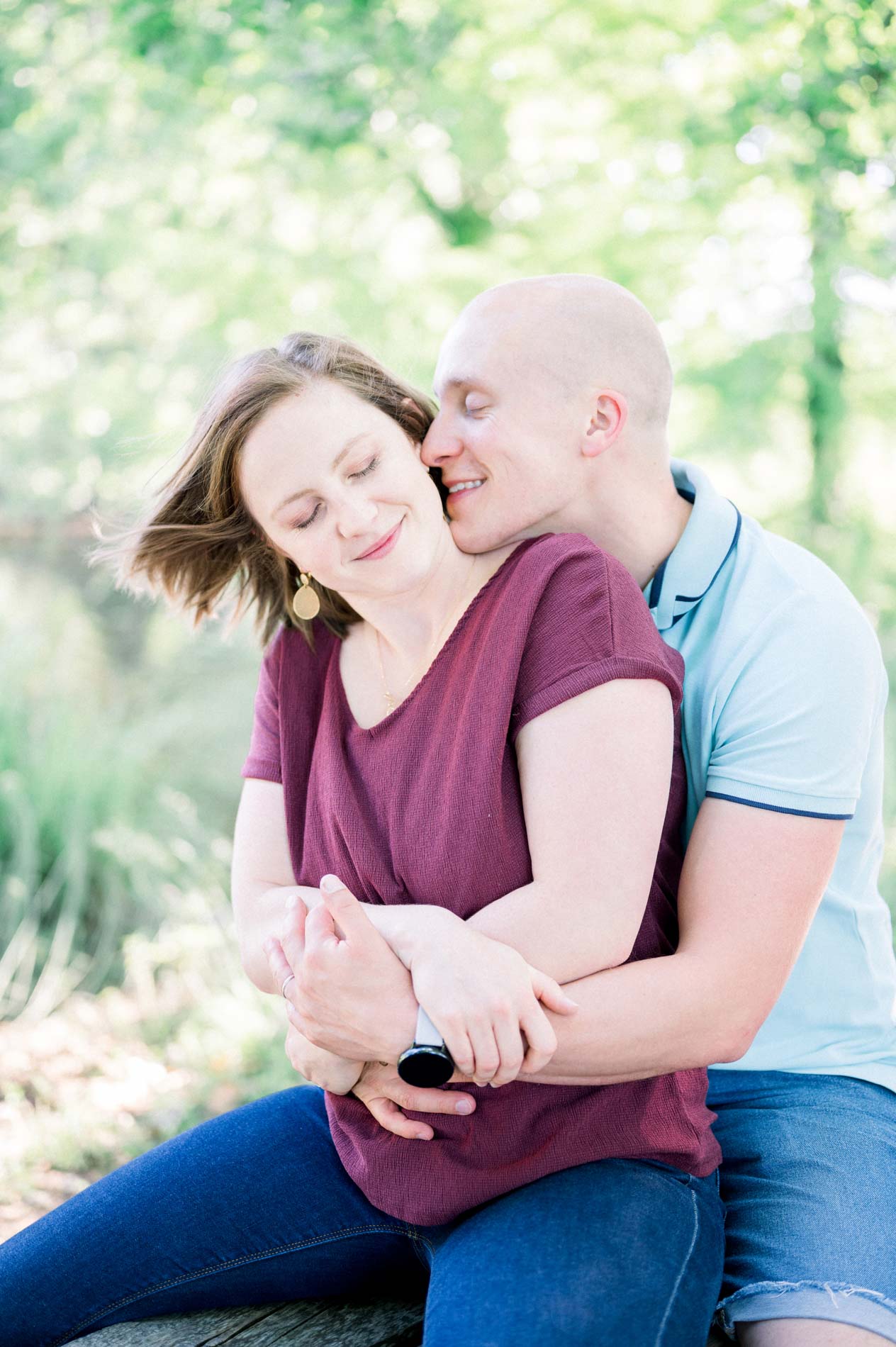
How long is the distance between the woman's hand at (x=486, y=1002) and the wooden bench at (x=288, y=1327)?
56 cm

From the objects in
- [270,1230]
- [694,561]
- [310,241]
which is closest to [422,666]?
[694,561]

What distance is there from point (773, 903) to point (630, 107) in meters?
4.15

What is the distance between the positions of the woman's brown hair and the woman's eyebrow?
0.32ft

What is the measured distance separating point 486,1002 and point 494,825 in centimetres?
24

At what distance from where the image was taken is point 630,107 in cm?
484

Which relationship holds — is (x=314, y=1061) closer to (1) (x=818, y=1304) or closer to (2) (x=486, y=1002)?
(2) (x=486, y=1002)

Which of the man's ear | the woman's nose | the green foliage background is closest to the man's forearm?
the woman's nose

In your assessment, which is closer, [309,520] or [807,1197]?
[807,1197]

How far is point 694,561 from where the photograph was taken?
197 cm

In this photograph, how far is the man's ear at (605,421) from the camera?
6.91 ft

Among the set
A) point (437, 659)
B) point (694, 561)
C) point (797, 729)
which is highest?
point (437, 659)

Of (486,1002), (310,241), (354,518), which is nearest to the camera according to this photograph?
(486,1002)

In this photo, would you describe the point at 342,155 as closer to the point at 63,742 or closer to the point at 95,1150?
the point at 63,742

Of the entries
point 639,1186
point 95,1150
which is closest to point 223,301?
point 95,1150
